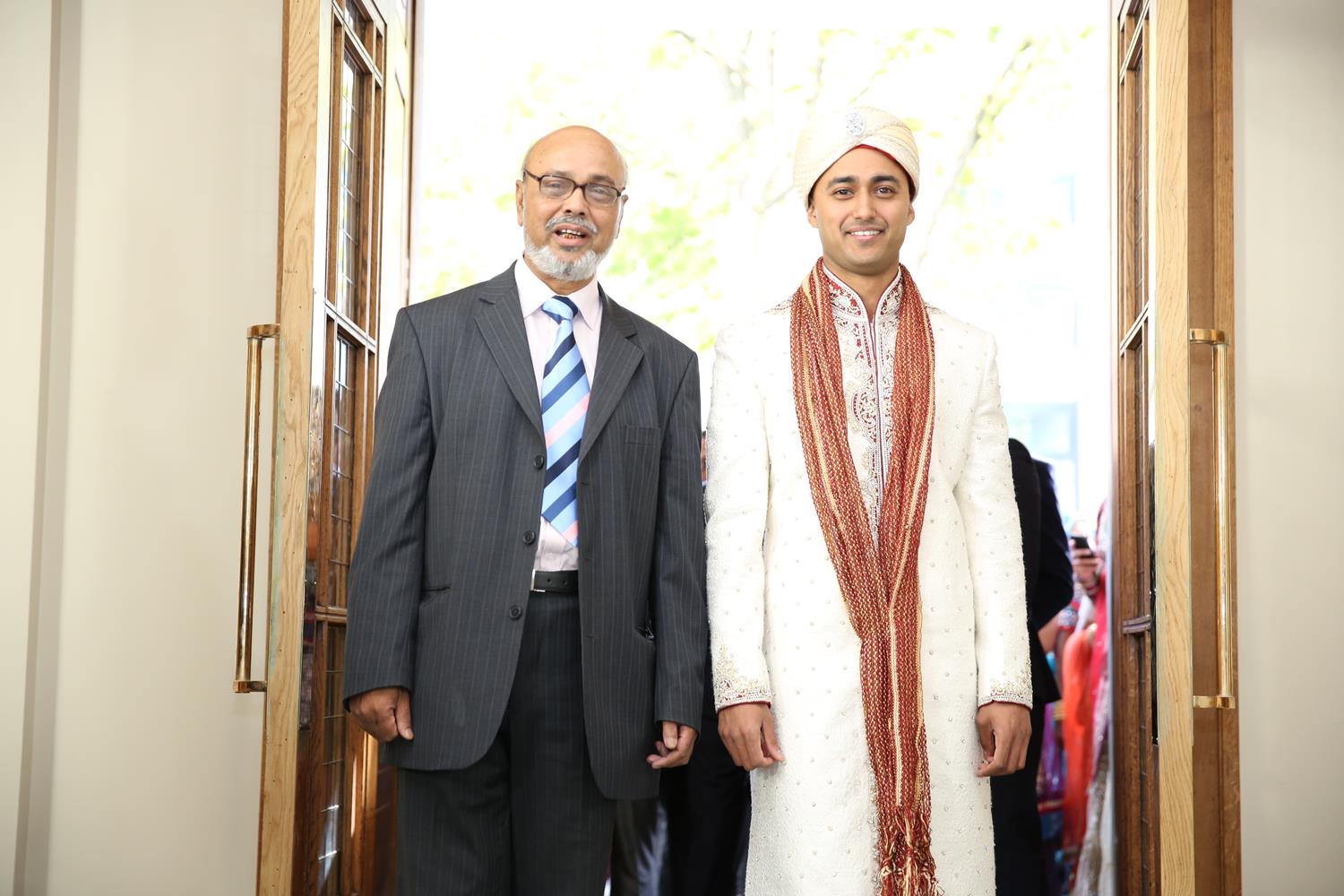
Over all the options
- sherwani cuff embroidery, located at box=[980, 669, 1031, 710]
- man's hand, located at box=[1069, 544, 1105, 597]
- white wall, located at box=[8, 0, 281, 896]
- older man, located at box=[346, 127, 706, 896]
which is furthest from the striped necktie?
man's hand, located at box=[1069, 544, 1105, 597]

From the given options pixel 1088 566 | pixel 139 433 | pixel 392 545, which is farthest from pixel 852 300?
pixel 1088 566

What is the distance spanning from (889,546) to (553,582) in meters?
0.60

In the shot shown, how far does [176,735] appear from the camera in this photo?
333 cm

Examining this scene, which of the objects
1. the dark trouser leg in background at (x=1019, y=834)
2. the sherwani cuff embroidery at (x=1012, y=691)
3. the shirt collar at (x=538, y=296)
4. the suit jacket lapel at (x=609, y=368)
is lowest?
the dark trouser leg in background at (x=1019, y=834)

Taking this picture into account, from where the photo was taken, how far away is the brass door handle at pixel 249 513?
2.62 metres

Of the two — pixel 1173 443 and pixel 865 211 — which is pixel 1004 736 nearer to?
pixel 1173 443

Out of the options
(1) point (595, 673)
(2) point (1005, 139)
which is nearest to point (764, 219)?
(2) point (1005, 139)

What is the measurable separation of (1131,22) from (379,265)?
222 centimetres

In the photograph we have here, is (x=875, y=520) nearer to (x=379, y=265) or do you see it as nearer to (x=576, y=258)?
(x=576, y=258)

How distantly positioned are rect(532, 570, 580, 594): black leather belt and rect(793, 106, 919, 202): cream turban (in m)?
0.89

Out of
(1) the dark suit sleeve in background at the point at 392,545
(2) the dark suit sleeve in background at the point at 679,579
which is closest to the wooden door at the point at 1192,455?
(2) the dark suit sleeve in background at the point at 679,579

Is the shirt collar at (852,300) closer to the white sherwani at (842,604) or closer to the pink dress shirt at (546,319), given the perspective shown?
the white sherwani at (842,604)

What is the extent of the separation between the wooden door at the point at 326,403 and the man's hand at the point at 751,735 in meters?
0.81

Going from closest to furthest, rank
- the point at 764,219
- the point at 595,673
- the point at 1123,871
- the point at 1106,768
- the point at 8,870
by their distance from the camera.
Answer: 1. the point at 595,673
2. the point at 8,870
3. the point at 1123,871
4. the point at 1106,768
5. the point at 764,219
